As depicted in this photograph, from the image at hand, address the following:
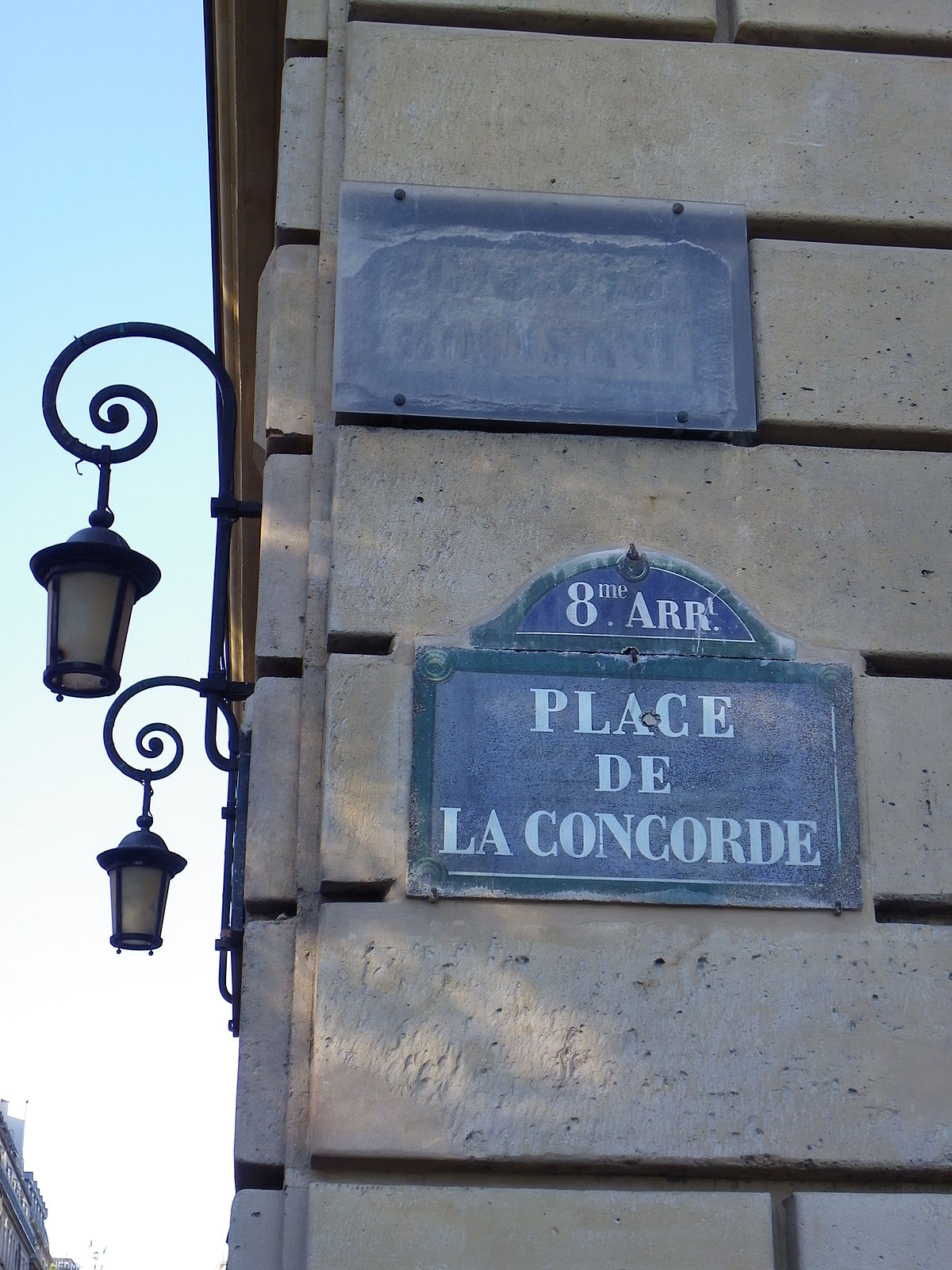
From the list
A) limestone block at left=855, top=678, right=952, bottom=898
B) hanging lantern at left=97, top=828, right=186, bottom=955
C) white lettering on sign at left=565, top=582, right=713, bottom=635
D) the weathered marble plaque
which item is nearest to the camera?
limestone block at left=855, top=678, right=952, bottom=898

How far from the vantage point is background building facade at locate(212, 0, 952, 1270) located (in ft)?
9.87

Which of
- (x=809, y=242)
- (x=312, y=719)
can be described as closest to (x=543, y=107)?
(x=809, y=242)

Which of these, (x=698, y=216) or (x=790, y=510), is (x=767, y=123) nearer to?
(x=698, y=216)

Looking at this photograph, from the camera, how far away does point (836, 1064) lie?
10.3 feet

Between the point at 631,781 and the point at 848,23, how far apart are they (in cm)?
226

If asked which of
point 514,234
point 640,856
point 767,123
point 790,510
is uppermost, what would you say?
point 767,123

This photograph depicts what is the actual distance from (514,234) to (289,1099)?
2.11 metres

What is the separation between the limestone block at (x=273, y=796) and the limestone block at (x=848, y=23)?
86.6 inches

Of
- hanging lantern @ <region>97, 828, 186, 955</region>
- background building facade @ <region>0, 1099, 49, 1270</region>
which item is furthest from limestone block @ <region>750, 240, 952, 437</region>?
background building facade @ <region>0, 1099, 49, 1270</region>

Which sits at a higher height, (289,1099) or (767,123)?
(767,123)

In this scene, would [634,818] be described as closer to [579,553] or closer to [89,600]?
[579,553]

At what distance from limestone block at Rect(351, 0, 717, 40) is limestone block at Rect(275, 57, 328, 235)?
20 cm

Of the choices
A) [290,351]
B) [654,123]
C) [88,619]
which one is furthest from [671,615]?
[88,619]

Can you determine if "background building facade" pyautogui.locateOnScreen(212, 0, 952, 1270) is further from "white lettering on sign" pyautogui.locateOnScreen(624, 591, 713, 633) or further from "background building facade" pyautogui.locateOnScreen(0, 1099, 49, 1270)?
"background building facade" pyautogui.locateOnScreen(0, 1099, 49, 1270)
